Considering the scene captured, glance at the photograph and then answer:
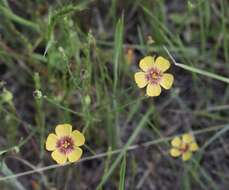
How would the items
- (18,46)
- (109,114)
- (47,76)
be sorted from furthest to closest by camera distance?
(18,46) < (47,76) < (109,114)

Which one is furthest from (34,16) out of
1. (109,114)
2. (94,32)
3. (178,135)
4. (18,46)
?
(178,135)

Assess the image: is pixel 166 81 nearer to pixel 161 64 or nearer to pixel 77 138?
pixel 161 64

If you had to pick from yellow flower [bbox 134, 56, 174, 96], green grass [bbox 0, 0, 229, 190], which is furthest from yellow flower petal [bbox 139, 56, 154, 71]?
green grass [bbox 0, 0, 229, 190]

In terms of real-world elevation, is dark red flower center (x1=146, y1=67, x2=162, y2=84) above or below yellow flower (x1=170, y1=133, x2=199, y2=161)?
above

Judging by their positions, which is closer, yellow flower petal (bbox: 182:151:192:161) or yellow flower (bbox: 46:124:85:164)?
yellow flower (bbox: 46:124:85:164)

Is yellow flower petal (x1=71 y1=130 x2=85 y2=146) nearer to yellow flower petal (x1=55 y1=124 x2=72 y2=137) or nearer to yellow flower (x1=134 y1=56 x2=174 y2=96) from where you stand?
yellow flower petal (x1=55 y1=124 x2=72 y2=137)

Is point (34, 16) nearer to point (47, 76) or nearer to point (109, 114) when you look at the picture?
point (47, 76)
